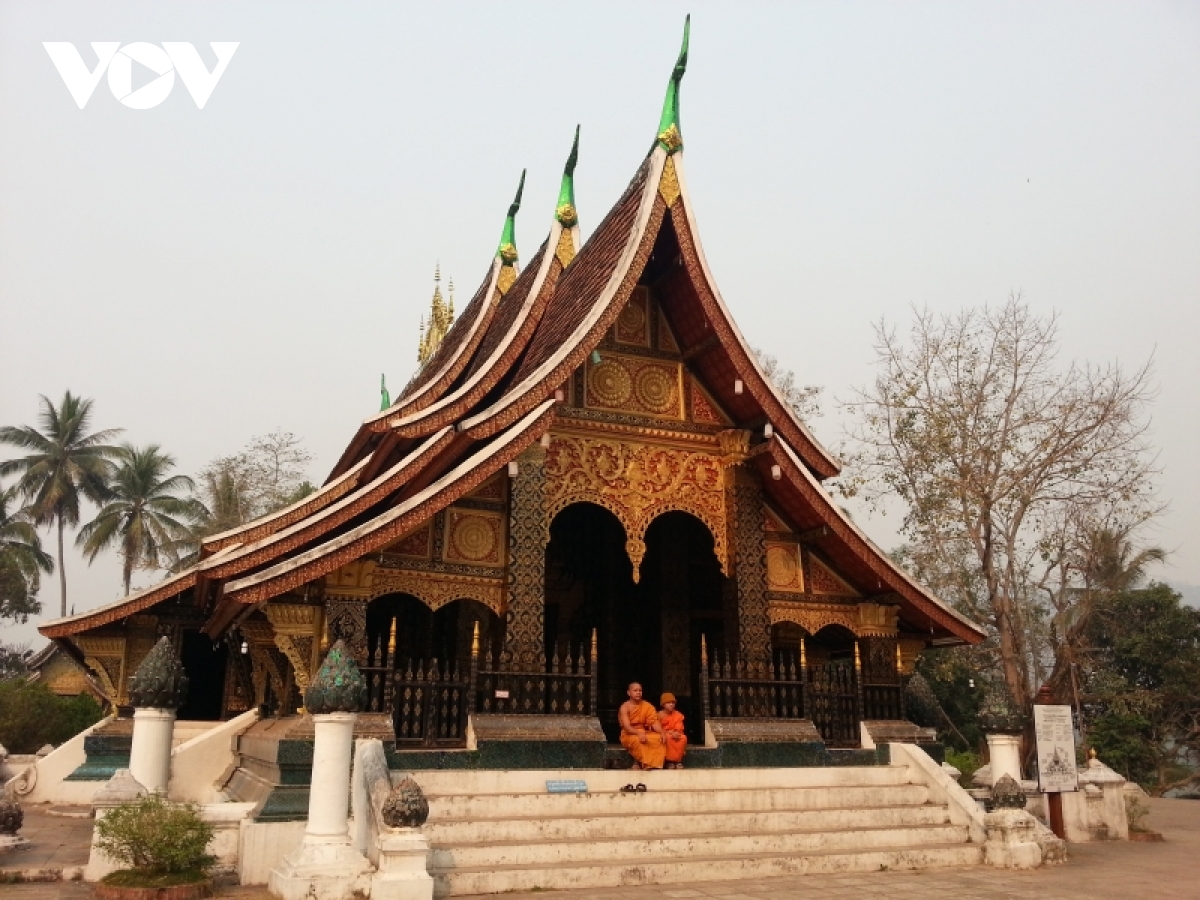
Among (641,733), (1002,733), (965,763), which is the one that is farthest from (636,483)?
(965,763)

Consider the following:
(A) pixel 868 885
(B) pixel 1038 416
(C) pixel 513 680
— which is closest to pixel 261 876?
(C) pixel 513 680

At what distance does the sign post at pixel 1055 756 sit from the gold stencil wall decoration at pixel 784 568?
2.70 meters

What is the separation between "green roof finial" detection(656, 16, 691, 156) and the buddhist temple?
3 centimetres

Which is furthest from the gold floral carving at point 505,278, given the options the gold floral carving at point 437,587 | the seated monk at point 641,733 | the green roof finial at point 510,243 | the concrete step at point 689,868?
the concrete step at point 689,868

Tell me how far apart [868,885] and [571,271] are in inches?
306

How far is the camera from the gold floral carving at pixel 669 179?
9.80 m

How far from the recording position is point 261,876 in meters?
7.09

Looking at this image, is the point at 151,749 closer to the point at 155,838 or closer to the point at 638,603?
the point at 155,838

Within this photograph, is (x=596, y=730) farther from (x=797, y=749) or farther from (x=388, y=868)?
(x=388, y=868)

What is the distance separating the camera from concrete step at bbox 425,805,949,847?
688 cm

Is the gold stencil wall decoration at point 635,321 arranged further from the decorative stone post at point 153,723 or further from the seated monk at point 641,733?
the decorative stone post at point 153,723

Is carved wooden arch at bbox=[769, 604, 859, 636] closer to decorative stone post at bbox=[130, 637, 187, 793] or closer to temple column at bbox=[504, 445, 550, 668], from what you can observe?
temple column at bbox=[504, 445, 550, 668]

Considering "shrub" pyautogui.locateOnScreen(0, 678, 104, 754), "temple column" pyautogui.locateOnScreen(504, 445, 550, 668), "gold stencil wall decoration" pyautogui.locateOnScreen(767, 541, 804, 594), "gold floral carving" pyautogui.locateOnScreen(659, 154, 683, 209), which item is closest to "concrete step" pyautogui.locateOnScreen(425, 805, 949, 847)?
"temple column" pyautogui.locateOnScreen(504, 445, 550, 668)

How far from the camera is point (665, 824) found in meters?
7.53
